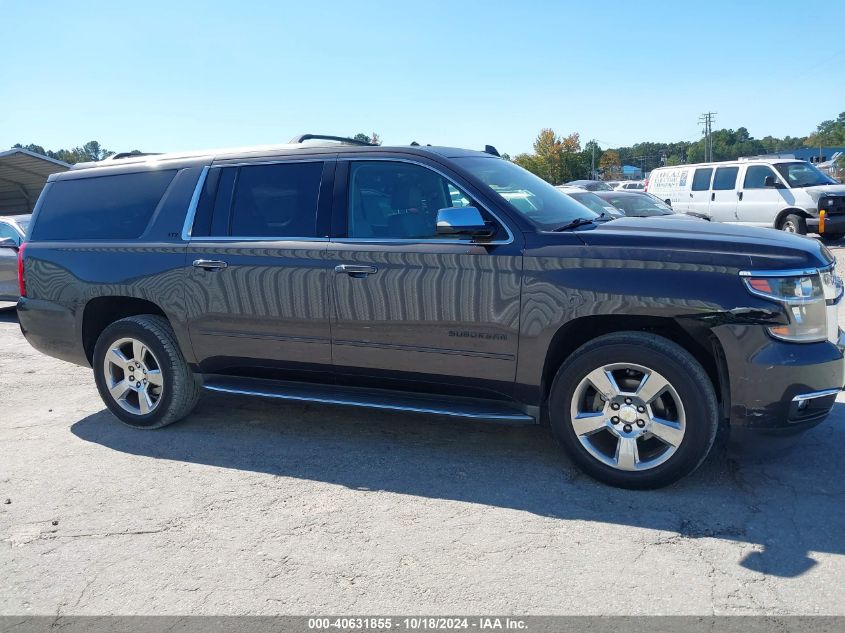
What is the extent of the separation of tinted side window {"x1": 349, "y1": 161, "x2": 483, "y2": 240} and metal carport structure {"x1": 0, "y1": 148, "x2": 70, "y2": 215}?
17.8m

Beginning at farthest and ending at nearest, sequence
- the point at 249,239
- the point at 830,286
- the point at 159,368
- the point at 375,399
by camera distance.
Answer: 1. the point at 159,368
2. the point at 249,239
3. the point at 375,399
4. the point at 830,286

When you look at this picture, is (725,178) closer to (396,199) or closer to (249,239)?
(396,199)

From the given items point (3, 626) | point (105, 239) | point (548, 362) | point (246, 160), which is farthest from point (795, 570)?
point (105, 239)

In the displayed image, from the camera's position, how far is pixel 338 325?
447cm

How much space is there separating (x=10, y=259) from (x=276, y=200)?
25.1 ft

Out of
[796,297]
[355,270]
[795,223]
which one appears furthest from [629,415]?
[795,223]

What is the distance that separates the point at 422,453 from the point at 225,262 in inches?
70.2

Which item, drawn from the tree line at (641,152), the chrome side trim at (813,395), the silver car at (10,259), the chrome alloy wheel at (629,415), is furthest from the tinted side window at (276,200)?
the tree line at (641,152)

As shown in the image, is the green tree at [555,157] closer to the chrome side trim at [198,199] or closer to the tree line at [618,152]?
the tree line at [618,152]

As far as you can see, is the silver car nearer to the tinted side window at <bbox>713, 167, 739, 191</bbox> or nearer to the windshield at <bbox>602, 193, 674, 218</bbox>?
the windshield at <bbox>602, 193, 674, 218</bbox>

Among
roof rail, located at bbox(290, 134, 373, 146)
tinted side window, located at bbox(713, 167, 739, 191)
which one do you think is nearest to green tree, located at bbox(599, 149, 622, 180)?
tinted side window, located at bbox(713, 167, 739, 191)

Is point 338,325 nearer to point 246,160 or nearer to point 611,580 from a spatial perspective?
point 246,160

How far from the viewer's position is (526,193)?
15.0 ft

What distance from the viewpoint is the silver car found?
10.6 m
